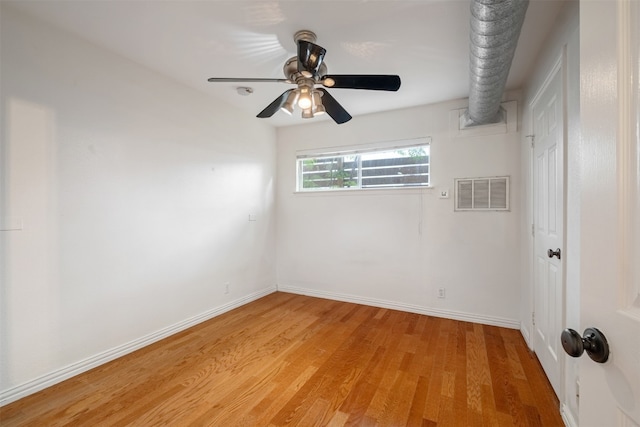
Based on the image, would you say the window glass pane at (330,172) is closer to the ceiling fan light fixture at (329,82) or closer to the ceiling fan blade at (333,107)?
the ceiling fan blade at (333,107)

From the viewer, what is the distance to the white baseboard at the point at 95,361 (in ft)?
5.96

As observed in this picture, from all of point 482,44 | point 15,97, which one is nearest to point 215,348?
point 15,97

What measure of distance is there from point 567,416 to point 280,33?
3035 mm

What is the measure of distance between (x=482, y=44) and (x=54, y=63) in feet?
9.51

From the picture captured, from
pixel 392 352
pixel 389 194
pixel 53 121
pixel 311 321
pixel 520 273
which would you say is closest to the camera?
pixel 53 121

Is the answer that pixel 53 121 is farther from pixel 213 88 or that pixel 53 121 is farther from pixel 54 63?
pixel 213 88

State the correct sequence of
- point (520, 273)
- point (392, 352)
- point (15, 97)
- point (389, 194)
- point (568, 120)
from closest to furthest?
point (568, 120) < point (15, 97) < point (392, 352) < point (520, 273) < point (389, 194)

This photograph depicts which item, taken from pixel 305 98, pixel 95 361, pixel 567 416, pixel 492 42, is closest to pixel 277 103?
pixel 305 98

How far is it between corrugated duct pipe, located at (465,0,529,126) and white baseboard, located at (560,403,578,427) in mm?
2131

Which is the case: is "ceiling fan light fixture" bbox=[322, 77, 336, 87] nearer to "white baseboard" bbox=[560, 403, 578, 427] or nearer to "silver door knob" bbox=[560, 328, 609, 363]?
"silver door knob" bbox=[560, 328, 609, 363]

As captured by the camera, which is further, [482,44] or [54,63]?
[54,63]

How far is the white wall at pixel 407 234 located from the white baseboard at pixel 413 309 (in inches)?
0.4

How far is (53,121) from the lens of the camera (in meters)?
1.98

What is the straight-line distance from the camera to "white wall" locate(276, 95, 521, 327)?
2959 millimetres
